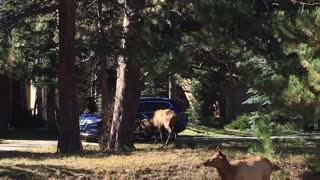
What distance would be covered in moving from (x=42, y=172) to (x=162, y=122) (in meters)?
8.24

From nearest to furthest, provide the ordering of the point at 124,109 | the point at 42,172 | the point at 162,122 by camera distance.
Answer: the point at 42,172
the point at 124,109
the point at 162,122

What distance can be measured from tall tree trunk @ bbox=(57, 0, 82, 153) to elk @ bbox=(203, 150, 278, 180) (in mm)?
5113

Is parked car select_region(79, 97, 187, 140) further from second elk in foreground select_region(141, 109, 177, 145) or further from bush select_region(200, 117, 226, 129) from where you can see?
bush select_region(200, 117, 226, 129)

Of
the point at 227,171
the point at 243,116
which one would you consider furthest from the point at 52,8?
the point at 243,116

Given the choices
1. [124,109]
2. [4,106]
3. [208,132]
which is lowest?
[208,132]

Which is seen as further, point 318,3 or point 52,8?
point 52,8

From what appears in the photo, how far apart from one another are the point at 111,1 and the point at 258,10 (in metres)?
5.16

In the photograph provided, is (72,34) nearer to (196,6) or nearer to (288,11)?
(196,6)

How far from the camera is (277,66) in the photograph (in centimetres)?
1060

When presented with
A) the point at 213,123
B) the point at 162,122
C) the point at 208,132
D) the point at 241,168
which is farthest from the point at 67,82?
the point at 213,123

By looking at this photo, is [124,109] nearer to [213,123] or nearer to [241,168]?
[241,168]

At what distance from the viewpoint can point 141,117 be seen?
78.8 ft

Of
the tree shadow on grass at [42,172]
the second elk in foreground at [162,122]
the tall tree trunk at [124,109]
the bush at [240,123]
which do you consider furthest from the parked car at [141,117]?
the tree shadow on grass at [42,172]

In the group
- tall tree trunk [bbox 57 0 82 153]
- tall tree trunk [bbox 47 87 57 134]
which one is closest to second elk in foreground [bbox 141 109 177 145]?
tall tree trunk [bbox 57 0 82 153]
